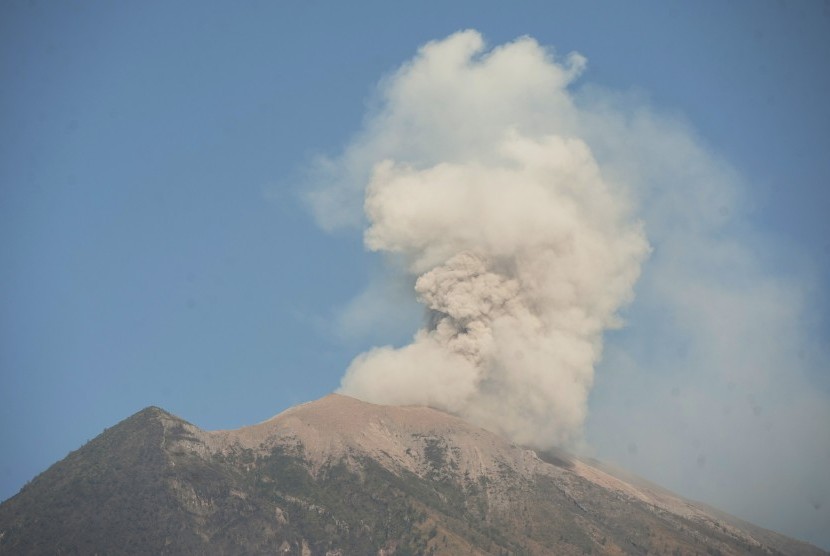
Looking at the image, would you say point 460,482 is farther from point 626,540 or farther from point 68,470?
point 68,470

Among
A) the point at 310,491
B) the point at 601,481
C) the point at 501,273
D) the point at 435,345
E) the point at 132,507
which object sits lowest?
the point at 132,507

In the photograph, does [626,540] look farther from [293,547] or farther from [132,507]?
[132,507]

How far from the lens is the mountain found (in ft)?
440

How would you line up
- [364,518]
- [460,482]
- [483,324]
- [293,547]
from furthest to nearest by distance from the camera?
[483,324]
[460,482]
[364,518]
[293,547]

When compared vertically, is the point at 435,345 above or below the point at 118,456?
above

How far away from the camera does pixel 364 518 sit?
470 ft

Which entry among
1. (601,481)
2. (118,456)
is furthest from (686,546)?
(118,456)

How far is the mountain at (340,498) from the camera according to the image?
134m

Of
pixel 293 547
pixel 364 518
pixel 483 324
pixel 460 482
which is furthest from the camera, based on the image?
pixel 483 324

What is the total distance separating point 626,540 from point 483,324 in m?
45.5

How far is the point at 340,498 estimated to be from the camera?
148 meters

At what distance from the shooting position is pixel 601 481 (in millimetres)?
168125

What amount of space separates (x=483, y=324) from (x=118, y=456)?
6048 centimetres

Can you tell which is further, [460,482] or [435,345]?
[435,345]
